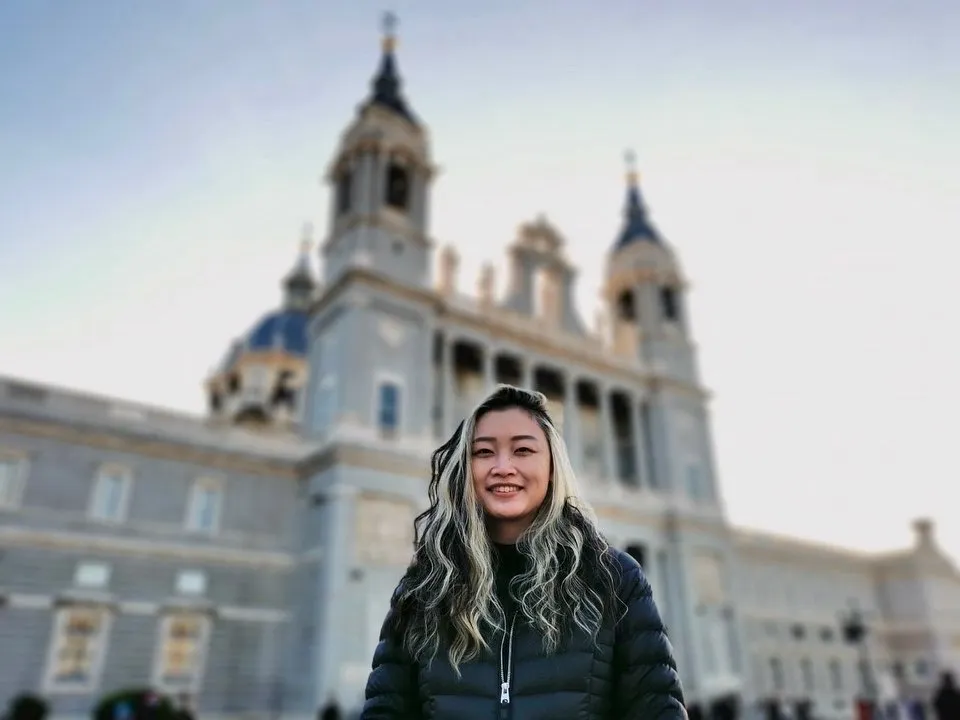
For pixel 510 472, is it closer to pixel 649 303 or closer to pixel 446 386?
pixel 446 386

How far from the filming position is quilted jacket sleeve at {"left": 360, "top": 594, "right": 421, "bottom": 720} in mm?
2182

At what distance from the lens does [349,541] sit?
2078 cm

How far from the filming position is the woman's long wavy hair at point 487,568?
2133 millimetres


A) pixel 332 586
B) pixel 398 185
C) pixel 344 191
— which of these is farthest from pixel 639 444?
pixel 344 191

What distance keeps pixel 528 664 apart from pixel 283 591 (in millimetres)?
22117

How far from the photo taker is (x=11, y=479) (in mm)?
19094

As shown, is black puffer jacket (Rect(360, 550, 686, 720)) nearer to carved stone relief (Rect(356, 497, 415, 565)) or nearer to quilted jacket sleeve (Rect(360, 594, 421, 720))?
quilted jacket sleeve (Rect(360, 594, 421, 720))

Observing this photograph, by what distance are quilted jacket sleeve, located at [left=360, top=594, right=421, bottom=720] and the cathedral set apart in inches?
357

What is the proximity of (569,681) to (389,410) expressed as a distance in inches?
877

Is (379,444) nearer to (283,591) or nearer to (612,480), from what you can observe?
(283,591)

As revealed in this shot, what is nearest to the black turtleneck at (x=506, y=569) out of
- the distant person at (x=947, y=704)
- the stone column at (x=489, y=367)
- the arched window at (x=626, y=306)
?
the distant person at (x=947, y=704)

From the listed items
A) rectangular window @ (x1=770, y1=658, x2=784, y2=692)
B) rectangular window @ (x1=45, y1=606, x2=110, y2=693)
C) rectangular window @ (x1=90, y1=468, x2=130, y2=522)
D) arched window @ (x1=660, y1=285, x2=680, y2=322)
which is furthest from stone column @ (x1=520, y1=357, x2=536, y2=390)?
rectangular window @ (x1=770, y1=658, x2=784, y2=692)

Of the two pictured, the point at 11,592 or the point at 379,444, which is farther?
the point at 379,444

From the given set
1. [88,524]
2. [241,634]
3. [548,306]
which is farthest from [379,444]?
[548,306]
